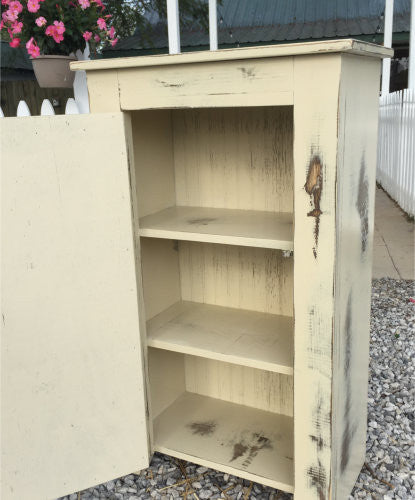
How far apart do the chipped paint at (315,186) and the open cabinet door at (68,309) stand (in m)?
0.55

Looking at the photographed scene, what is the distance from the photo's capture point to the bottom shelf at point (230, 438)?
1794 mm

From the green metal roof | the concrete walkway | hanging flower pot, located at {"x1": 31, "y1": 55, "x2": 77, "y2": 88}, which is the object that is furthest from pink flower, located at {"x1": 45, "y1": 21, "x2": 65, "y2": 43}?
the green metal roof

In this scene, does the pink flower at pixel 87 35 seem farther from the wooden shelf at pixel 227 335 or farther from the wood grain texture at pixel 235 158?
the wooden shelf at pixel 227 335

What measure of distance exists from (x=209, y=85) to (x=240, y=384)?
130cm

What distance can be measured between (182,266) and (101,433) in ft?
2.45

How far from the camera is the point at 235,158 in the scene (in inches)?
76.4

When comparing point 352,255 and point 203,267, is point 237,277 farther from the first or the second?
point 352,255

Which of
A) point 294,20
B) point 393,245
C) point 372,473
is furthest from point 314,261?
point 294,20

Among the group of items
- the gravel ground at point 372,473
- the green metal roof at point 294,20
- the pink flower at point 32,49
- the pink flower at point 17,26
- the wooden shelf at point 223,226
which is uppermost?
the green metal roof at point 294,20

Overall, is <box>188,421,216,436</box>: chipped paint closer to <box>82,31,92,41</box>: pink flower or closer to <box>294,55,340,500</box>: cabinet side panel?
<box>294,55,340,500</box>: cabinet side panel

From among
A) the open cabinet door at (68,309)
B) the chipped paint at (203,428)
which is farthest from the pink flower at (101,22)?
the chipped paint at (203,428)

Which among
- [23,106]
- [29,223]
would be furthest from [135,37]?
[29,223]

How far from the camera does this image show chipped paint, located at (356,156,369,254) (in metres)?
1.55

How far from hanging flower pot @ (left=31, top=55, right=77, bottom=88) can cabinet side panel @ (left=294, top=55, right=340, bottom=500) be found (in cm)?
162
